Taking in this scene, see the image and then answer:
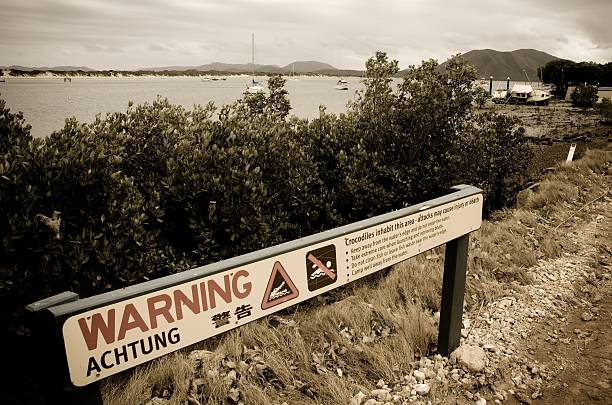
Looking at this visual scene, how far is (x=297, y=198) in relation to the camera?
6.06 meters

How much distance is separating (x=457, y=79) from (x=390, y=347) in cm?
649

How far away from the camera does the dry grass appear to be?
10.7 ft

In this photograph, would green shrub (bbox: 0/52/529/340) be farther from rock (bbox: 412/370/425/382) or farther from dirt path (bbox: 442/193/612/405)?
dirt path (bbox: 442/193/612/405)

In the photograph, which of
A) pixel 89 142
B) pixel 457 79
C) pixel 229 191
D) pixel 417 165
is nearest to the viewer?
pixel 89 142

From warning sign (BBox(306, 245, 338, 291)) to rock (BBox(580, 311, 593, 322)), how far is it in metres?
3.57

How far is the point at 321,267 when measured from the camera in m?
2.47

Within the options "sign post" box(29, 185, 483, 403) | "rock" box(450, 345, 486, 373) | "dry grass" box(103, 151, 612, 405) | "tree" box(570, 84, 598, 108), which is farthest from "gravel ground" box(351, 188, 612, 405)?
"tree" box(570, 84, 598, 108)

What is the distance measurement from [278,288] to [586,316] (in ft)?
13.3

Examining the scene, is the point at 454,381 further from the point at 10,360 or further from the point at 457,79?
the point at 457,79

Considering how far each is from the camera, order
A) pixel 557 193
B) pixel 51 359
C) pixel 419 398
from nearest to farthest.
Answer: pixel 51 359 < pixel 419 398 < pixel 557 193

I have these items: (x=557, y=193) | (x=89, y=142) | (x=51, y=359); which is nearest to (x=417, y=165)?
(x=557, y=193)

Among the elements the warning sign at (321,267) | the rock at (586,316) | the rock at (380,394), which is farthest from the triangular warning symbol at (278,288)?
the rock at (586,316)

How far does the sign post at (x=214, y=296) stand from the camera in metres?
1.65

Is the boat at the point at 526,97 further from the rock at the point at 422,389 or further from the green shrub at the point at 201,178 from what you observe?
the rock at the point at 422,389
